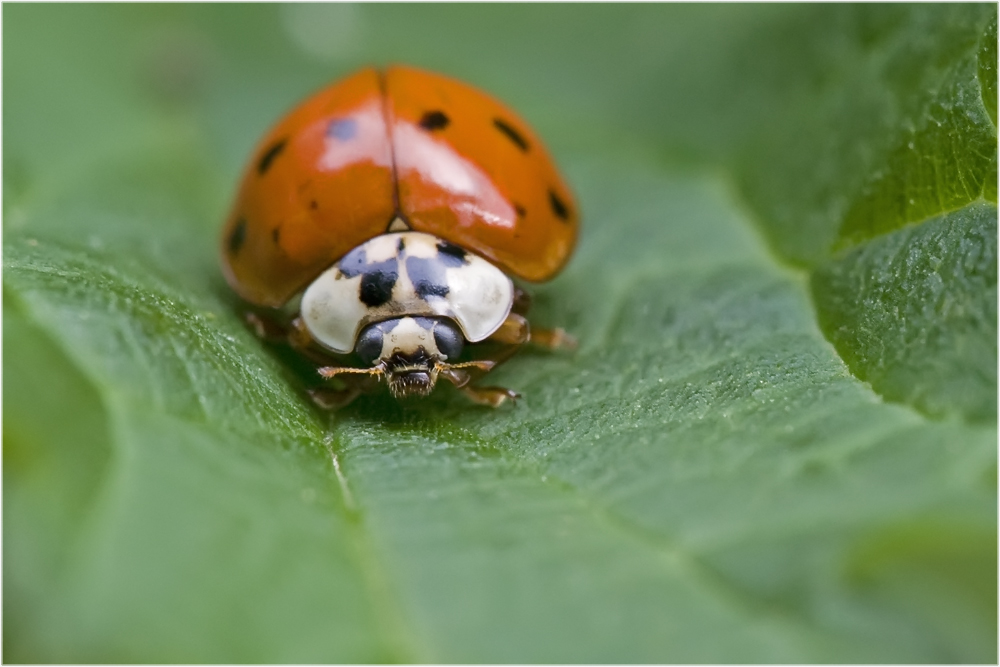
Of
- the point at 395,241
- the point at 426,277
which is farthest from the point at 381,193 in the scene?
the point at 426,277

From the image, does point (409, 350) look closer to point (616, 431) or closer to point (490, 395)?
point (490, 395)

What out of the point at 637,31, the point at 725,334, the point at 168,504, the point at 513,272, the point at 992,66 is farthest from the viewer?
the point at 637,31

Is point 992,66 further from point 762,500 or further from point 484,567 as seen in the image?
point 484,567

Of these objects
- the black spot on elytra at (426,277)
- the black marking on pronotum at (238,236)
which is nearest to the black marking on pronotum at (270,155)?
the black marking on pronotum at (238,236)

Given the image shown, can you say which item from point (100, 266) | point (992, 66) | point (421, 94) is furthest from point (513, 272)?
point (992, 66)

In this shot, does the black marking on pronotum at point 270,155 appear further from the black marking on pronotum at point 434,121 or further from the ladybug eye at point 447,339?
the ladybug eye at point 447,339

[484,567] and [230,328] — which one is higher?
[230,328]
